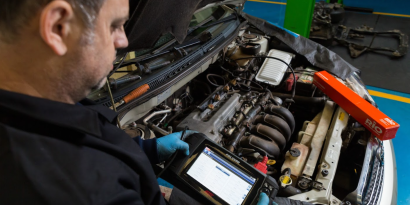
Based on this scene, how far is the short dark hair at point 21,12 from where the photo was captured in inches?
19.9

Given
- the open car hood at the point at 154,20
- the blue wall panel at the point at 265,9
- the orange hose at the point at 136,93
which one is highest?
the open car hood at the point at 154,20

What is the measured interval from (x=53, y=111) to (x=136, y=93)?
0.71 metres

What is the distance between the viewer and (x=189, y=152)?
1.13m

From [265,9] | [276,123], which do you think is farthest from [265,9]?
[276,123]

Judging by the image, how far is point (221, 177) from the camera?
1.08 m

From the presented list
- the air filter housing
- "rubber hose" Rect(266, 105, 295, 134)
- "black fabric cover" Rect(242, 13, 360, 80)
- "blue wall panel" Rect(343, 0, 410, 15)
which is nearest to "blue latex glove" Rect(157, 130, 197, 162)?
"rubber hose" Rect(266, 105, 295, 134)

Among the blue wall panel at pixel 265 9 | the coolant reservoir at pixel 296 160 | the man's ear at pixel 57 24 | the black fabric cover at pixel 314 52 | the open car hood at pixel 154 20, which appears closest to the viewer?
the man's ear at pixel 57 24

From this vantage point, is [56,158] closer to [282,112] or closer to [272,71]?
[282,112]

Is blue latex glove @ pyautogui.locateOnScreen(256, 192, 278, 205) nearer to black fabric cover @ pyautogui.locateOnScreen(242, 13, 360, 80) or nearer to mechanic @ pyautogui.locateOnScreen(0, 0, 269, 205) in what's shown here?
mechanic @ pyautogui.locateOnScreen(0, 0, 269, 205)

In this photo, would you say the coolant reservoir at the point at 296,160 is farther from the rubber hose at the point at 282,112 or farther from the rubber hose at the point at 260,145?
the rubber hose at the point at 282,112

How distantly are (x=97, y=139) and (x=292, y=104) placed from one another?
1695mm

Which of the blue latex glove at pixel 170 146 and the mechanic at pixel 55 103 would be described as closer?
the mechanic at pixel 55 103

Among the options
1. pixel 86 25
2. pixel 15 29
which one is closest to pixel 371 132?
pixel 86 25

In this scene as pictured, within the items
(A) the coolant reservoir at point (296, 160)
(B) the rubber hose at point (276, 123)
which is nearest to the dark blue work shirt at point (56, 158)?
(A) the coolant reservoir at point (296, 160)
